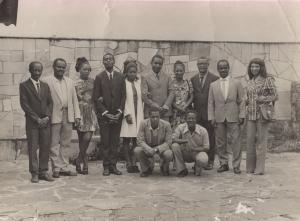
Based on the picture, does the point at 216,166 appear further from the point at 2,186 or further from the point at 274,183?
the point at 2,186

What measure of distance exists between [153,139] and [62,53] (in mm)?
2907

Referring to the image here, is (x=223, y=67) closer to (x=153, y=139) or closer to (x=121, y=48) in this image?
(x=153, y=139)

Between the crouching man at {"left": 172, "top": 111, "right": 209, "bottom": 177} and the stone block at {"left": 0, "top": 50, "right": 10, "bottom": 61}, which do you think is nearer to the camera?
the crouching man at {"left": 172, "top": 111, "right": 209, "bottom": 177}

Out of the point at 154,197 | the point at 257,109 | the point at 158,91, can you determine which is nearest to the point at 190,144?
the point at 158,91

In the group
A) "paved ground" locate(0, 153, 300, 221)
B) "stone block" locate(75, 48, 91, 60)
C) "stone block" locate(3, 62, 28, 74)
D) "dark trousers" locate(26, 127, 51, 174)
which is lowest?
"paved ground" locate(0, 153, 300, 221)

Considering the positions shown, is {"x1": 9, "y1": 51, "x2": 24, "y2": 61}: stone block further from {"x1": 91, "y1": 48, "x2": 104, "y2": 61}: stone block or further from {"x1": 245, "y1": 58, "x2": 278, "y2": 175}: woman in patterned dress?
{"x1": 245, "y1": 58, "x2": 278, "y2": 175}: woman in patterned dress

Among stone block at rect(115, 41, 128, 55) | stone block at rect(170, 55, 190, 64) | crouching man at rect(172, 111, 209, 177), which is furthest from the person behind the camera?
stone block at rect(170, 55, 190, 64)

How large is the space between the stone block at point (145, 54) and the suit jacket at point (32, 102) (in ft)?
9.60

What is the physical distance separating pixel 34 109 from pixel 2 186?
113 cm

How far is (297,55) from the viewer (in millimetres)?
10711

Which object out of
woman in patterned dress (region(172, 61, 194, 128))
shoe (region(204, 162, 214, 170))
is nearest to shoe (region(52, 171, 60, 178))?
woman in patterned dress (region(172, 61, 194, 128))

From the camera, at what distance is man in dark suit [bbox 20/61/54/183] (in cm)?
769

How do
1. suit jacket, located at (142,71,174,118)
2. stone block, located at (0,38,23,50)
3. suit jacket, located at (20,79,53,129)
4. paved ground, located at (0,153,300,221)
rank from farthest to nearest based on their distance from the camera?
stone block, located at (0,38,23,50) < suit jacket, located at (142,71,174,118) < suit jacket, located at (20,79,53,129) < paved ground, located at (0,153,300,221)

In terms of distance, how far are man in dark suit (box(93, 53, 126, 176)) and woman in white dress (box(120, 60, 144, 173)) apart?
0.12m
